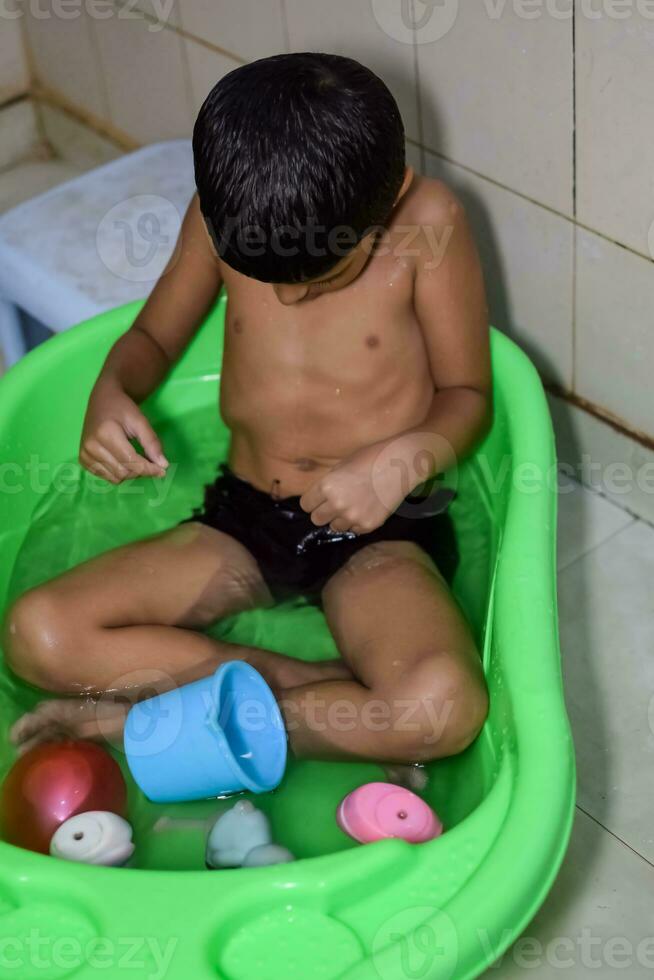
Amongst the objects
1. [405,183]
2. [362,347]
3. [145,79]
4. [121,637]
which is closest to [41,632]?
[121,637]

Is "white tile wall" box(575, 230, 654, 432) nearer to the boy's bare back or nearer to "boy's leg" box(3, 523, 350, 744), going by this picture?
the boy's bare back

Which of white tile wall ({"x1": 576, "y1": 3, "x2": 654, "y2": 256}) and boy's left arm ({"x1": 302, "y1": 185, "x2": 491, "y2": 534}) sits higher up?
white tile wall ({"x1": 576, "y1": 3, "x2": 654, "y2": 256})

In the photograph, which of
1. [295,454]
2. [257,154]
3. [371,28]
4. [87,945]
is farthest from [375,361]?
[87,945]

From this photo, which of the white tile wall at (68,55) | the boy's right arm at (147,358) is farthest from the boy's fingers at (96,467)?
the white tile wall at (68,55)

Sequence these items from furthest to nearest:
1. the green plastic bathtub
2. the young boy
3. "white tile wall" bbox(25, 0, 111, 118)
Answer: "white tile wall" bbox(25, 0, 111, 118), the young boy, the green plastic bathtub

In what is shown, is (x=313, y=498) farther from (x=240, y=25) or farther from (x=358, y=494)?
(x=240, y=25)

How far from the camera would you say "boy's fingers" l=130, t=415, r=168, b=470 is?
1154 millimetres

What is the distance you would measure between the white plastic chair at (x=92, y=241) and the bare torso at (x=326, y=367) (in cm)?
36

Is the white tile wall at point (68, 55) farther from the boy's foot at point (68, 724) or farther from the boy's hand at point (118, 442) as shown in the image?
the boy's foot at point (68, 724)

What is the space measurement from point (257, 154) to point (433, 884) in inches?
21.4

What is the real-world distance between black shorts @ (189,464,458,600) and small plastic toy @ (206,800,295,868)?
24 centimetres

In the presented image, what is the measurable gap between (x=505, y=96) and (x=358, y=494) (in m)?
0.47

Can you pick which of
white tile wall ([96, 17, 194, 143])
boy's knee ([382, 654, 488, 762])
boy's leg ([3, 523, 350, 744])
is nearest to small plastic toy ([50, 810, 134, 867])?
boy's leg ([3, 523, 350, 744])

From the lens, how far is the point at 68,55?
6.75 feet
